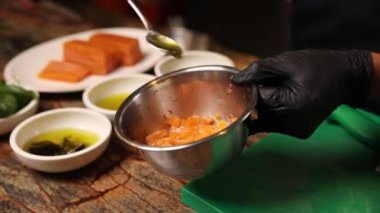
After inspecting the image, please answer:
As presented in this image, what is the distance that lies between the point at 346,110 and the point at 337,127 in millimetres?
51

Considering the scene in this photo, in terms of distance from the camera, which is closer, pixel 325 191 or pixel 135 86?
pixel 325 191

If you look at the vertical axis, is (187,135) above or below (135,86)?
above

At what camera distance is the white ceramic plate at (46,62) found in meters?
1.66

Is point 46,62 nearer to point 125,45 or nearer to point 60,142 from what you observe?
point 125,45

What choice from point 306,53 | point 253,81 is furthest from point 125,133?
point 306,53

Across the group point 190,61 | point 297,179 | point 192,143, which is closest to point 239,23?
point 190,61

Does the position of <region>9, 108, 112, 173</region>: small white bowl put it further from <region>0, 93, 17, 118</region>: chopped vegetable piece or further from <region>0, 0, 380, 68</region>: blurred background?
<region>0, 0, 380, 68</region>: blurred background

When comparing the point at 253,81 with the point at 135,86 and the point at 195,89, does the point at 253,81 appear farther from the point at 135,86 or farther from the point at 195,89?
the point at 135,86

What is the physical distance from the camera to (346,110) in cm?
132

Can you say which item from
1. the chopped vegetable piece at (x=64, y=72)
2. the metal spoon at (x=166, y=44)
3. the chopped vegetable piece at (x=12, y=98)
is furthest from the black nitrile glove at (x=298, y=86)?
the chopped vegetable piece at (x=64, y=72)

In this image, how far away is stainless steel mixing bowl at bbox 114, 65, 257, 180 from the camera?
3.18 ft

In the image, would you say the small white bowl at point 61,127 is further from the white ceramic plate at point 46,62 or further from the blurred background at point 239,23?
the blurred background at point 239,23

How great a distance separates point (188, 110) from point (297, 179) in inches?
11.9

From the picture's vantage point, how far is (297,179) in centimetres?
116
